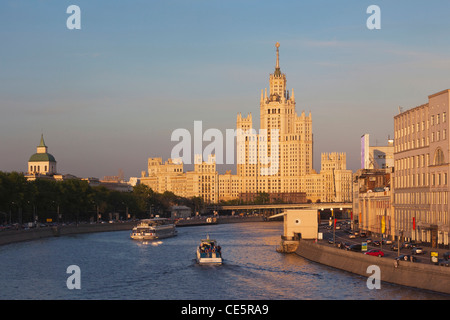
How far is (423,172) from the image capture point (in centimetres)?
10019

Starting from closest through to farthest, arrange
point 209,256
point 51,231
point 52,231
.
→ point 209,256, point 51,231, point 52,231

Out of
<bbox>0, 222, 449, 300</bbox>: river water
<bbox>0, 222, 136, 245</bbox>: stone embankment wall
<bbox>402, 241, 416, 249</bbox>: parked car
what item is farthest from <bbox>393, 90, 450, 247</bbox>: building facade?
<bbox>0, 222, 136, 245</bbox>: stone embankment wall

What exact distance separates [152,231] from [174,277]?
7467cm

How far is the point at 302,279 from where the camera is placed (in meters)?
80.1

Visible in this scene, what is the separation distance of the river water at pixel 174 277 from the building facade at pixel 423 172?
15706 millimetres

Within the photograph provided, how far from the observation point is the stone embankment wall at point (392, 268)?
211ft

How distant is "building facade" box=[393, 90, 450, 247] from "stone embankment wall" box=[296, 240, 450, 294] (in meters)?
12.7

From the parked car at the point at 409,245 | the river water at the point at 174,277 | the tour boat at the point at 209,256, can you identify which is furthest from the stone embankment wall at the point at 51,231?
the parked car at the point at 409,245

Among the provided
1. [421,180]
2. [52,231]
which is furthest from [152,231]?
[421,180]

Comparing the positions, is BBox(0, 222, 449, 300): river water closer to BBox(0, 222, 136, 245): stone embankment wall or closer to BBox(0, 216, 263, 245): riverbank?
BBox(0, 222, 136, 245): stone embankment wall

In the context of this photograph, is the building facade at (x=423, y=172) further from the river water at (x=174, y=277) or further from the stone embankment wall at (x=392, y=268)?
the river water at (x=174, y=277)

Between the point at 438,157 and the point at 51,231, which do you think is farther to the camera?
the point at 51,231

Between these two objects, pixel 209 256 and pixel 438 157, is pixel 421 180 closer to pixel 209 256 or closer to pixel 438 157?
pixel 438 157
